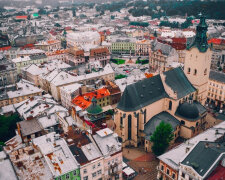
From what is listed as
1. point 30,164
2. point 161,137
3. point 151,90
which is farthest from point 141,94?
point 30,164

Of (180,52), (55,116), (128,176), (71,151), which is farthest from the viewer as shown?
(180,52)

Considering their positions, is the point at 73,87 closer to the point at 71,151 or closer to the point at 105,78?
the point at 105,78

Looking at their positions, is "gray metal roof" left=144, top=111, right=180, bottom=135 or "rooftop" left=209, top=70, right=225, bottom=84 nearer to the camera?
"gray metal roof" left=144, top=111, right=180, bottom=135

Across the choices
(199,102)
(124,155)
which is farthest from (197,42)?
(124,155)

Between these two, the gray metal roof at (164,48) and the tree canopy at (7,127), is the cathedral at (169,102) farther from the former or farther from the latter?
the gray metal roof at (164,48)

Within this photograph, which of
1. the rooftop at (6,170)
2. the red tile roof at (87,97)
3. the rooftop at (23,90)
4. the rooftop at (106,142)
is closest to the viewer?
the rooftop at (6,170)

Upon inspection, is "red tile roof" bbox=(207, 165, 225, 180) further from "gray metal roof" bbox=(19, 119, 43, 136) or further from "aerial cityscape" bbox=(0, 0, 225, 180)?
"gray metal roof" bbox=(19, 119, 43, 136)

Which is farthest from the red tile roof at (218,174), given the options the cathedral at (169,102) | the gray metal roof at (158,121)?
the gray metal roof at (158,121)

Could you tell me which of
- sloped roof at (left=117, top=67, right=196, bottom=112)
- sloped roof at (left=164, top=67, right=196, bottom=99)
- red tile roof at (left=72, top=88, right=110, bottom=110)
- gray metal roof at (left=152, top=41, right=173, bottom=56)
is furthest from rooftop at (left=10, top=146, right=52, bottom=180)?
gray metal roof at (left=152, top=41, right=173, bottom=56)
